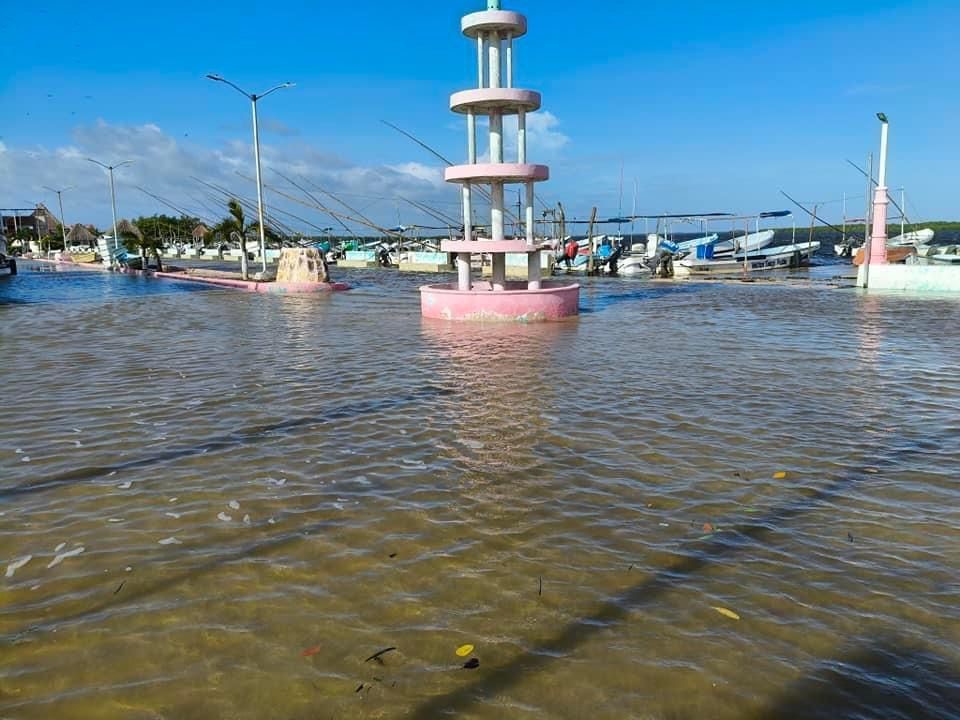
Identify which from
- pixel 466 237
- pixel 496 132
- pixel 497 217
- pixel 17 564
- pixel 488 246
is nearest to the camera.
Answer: pixel 17 564

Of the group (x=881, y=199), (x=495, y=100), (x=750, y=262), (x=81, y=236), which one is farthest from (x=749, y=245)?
(x=81, y=236)

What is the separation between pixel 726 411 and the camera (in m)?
9.40

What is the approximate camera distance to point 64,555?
5180 mm

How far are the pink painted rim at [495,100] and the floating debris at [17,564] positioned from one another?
720 inches

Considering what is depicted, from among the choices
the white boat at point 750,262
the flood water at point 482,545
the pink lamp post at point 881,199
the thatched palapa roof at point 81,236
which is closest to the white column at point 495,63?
the flood water at point 482,545

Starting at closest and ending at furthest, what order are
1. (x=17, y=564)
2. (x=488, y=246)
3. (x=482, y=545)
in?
(x=17, y=564) < (x=482, y=545) < (x=488, y=246)

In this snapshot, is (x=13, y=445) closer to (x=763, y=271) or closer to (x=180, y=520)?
(x=180, y=520)

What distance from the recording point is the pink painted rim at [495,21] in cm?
2050

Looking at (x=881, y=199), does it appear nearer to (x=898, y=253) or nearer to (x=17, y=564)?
(x=898, y=253)

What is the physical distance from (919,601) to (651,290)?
3065 centimetres

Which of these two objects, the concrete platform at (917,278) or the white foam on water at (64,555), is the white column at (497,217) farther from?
the concrete platform at (917,278)

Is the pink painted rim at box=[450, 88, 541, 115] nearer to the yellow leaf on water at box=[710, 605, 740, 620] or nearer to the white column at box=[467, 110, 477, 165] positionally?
the white column at box=[467, 110, 477, 165]

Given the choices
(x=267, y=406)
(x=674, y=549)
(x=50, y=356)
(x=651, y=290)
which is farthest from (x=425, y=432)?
(x=651, y=290)

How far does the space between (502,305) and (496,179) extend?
13.5 ft
